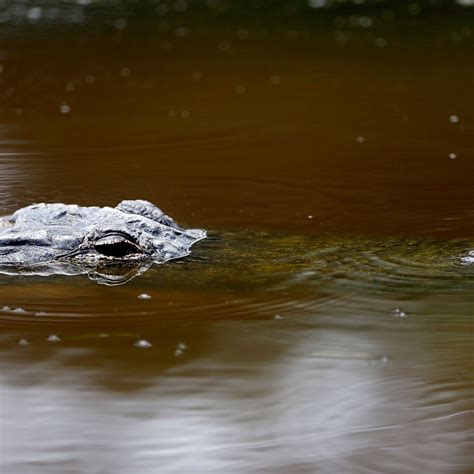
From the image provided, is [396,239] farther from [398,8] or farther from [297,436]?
[398,8]

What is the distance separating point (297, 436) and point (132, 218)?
1.75m

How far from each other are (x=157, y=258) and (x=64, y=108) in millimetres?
4396

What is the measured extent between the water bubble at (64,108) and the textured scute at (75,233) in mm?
3934

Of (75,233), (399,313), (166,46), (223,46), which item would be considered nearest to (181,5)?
(166,46)

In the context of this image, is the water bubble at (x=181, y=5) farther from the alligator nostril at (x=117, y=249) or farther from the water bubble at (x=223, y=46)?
the alligator nostril at (x=117, y=249)

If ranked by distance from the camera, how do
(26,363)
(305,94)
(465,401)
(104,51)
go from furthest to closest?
(104,51)
(305,94)
(26,363)
(465,401)

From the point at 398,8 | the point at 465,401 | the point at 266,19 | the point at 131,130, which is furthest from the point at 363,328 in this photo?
the point at 398,8

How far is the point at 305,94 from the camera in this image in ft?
31.0

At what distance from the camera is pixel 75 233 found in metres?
4.96

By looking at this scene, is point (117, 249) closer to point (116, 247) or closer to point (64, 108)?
point (116, 247)

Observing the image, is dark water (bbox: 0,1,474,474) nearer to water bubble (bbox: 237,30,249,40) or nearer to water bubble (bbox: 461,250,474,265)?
water bubble (bbox: 461,250,474,265)

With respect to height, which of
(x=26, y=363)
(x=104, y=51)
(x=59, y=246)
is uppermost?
(x=104, y=51)

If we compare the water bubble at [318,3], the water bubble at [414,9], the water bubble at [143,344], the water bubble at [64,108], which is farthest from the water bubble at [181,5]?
the water bubble at [143,344]

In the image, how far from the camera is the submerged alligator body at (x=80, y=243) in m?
4.92
